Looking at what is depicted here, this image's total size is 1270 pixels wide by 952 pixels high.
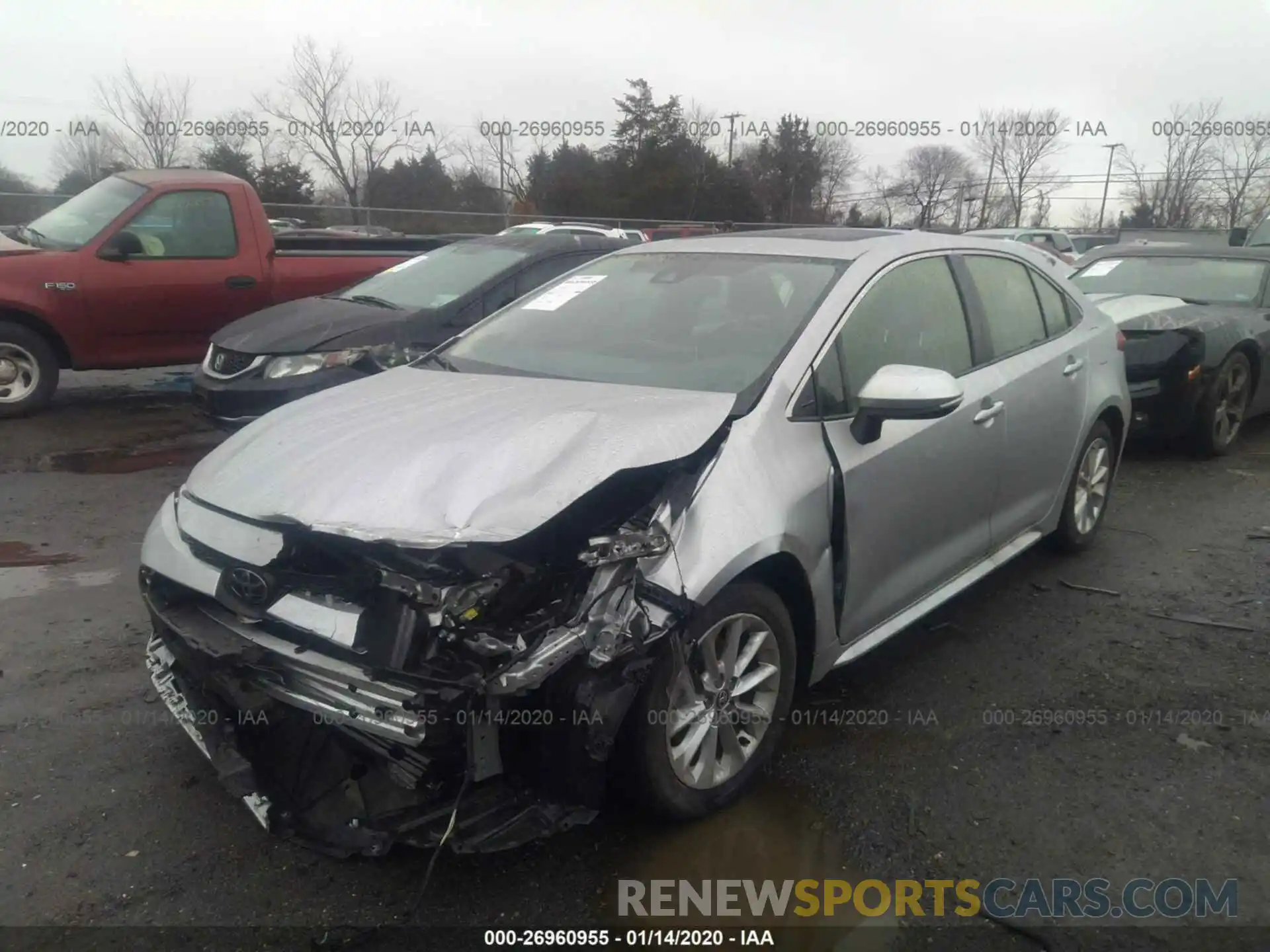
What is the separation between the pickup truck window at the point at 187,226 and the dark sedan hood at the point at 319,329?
1689 millimetres

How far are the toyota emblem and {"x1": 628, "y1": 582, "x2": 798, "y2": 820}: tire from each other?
3.29 ft

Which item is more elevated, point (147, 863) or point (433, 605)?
point (433, 605)

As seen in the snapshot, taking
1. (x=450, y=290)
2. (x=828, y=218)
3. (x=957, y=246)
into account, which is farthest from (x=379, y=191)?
(x=957, y=246)

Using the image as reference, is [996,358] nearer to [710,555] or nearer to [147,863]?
[710,555]

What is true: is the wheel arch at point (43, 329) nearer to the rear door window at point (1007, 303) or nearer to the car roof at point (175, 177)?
the car roof at point (175, 177)

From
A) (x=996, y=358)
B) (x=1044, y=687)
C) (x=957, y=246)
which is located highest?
(x=957, y=246)

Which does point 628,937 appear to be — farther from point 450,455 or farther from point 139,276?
point 139,276

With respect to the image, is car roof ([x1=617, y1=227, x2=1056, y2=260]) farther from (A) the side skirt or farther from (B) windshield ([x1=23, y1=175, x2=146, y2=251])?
(B) windshield ([x1=23, y1=175, x2=146, y2=251])

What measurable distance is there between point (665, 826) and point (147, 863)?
139 cm

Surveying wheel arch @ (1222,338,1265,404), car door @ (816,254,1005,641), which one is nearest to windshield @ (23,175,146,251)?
car door @ (816,254,1005,641)

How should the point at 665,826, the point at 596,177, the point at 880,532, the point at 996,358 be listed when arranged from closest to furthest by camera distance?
the point at 665,826 < the point at 880,532 < the point at 996,358 < the point at 596,177

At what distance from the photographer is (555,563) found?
255cm

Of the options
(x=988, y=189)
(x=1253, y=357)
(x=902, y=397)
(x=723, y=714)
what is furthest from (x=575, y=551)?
(x=988, y=189)

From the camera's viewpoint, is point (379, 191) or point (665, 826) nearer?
point (665, 826)
